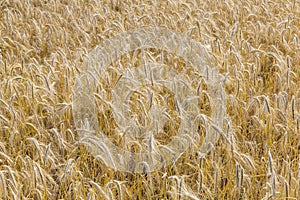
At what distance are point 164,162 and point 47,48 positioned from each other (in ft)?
7.33

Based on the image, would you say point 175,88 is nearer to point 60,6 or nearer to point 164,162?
point 164,162

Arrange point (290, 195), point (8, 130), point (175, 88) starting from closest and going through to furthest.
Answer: point (290, 195) < point (8, 130) < point (175, 88)

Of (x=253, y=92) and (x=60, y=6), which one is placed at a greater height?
(x=60, y=6)

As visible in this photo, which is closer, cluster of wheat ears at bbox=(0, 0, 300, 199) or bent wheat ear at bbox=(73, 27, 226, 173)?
cluster of wheat ears at bbox=(0, 0, 300, 199)

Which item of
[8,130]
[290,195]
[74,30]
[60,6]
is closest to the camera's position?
[290,195]

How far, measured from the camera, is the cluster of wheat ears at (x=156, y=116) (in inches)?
80.8

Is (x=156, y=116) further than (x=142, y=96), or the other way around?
(x=142, y=96)

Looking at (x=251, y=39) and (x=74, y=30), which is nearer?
(x=251, y=39)

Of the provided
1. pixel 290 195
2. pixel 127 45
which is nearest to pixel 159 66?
pixel 127 45

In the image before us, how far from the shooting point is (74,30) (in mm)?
4402

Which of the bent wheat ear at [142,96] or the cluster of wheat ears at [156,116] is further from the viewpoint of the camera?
the bent wheat ear at [142,96]

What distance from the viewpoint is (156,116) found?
8.21 feet

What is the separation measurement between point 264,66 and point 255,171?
1554 millimetres

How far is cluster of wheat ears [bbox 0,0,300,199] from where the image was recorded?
2.05 meters
